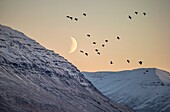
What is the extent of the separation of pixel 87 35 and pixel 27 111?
5959 inches

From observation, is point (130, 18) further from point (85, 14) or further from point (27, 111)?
point (27, 111)

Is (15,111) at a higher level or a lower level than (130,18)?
higher

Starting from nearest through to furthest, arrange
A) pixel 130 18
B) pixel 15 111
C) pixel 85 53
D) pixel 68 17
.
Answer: pixel 130 18 → pixel 68 17 → pixel 85 53 → pixel 15 111

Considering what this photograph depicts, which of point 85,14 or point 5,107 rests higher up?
point 5,107

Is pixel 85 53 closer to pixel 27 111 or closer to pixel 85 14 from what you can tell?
pixel 85 14

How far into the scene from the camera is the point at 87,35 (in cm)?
5538

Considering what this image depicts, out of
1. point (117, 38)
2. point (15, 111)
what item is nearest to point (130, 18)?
point (117, 38)

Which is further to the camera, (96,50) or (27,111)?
(27,111)

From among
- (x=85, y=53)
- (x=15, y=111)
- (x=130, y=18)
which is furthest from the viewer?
(x=15, y=111)

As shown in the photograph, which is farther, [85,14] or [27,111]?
[27,111]

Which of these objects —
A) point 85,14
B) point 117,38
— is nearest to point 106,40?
point 117,38

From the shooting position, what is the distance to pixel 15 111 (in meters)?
191

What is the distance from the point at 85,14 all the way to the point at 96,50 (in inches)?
282

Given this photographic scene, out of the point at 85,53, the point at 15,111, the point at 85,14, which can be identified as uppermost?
the point at 15,111
